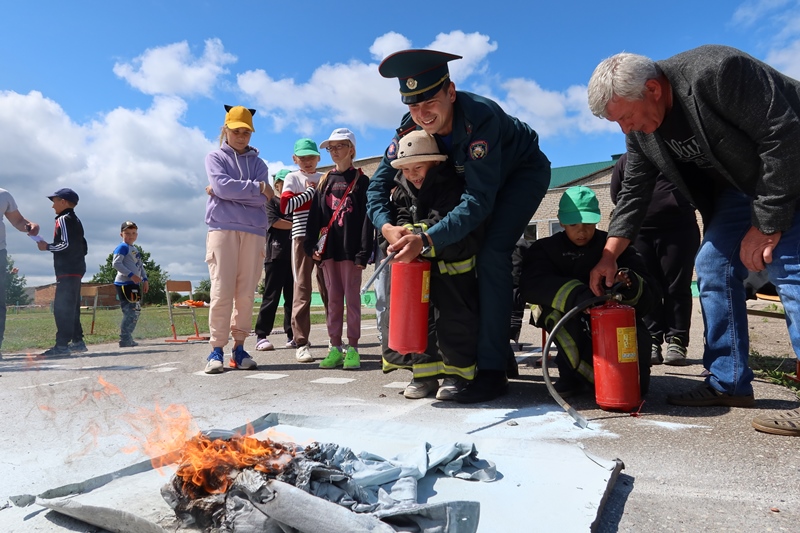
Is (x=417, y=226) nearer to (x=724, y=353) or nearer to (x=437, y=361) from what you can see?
(x=437, y=361)

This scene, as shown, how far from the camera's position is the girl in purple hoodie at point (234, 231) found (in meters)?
4.72

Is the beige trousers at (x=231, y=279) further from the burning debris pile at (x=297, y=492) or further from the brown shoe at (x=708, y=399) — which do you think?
the brown shoe at (x=708, y=399)

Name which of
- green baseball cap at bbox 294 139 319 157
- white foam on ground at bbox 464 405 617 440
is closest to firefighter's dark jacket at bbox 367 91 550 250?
white foam on ground at bbox 464 405 617 440


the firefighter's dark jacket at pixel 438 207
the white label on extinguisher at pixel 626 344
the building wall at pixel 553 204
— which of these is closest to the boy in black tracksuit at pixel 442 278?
the firefighter's dark jacket at pixel 438 207

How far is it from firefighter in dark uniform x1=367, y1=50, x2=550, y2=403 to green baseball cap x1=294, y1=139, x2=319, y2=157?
2670mm

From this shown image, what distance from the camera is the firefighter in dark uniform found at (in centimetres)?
319

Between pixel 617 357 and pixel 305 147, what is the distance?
430 cm

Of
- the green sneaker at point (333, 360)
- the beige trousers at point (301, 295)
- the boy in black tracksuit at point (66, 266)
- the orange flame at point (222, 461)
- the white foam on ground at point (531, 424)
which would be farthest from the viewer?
the boy in black tracksuit at point (66, 266)

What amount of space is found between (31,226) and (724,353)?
6.96 m

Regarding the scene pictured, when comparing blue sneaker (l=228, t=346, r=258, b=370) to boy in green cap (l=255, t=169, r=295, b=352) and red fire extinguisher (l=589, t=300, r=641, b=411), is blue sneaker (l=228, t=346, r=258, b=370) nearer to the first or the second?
boy in green cap (l=255, t=169, r=295, b=352)

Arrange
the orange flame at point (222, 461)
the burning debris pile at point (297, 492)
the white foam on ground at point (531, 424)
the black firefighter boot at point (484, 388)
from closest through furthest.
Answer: the burning debris pile at point (297, 492)
the orange flame at point (222, 461)
the white foam on ground at point (531, 424)
the black firefighter boot at point (484, 388)

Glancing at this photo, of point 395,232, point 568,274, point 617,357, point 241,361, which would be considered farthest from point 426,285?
point 241,361

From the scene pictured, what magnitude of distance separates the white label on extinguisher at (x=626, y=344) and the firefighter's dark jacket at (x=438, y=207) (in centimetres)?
94

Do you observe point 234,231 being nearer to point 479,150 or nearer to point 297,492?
point 479,150
